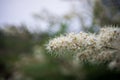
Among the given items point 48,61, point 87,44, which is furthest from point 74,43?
point 48,61

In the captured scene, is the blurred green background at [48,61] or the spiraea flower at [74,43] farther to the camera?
the blurred green background at [48,61]

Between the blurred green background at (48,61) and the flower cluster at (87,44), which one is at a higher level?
the blurred green background at (48,61)

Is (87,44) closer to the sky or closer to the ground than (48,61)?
closer to the ground

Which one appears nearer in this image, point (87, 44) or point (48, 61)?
point (87, 44)

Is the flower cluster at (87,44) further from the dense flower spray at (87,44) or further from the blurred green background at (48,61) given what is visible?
the blurred green background at (48,61)

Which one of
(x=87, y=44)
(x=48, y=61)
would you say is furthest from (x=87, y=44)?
(x=48, y=61)

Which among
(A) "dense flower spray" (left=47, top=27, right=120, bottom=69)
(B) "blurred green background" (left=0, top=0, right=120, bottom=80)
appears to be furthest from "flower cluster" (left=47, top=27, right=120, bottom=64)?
(B) "blurred green background" (left=0, top=0, right=120, bottom=80)

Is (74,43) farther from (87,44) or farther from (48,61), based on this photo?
(48,61)

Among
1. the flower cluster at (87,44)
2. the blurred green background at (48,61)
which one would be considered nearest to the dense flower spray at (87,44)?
the flower cluster at (87,44)
